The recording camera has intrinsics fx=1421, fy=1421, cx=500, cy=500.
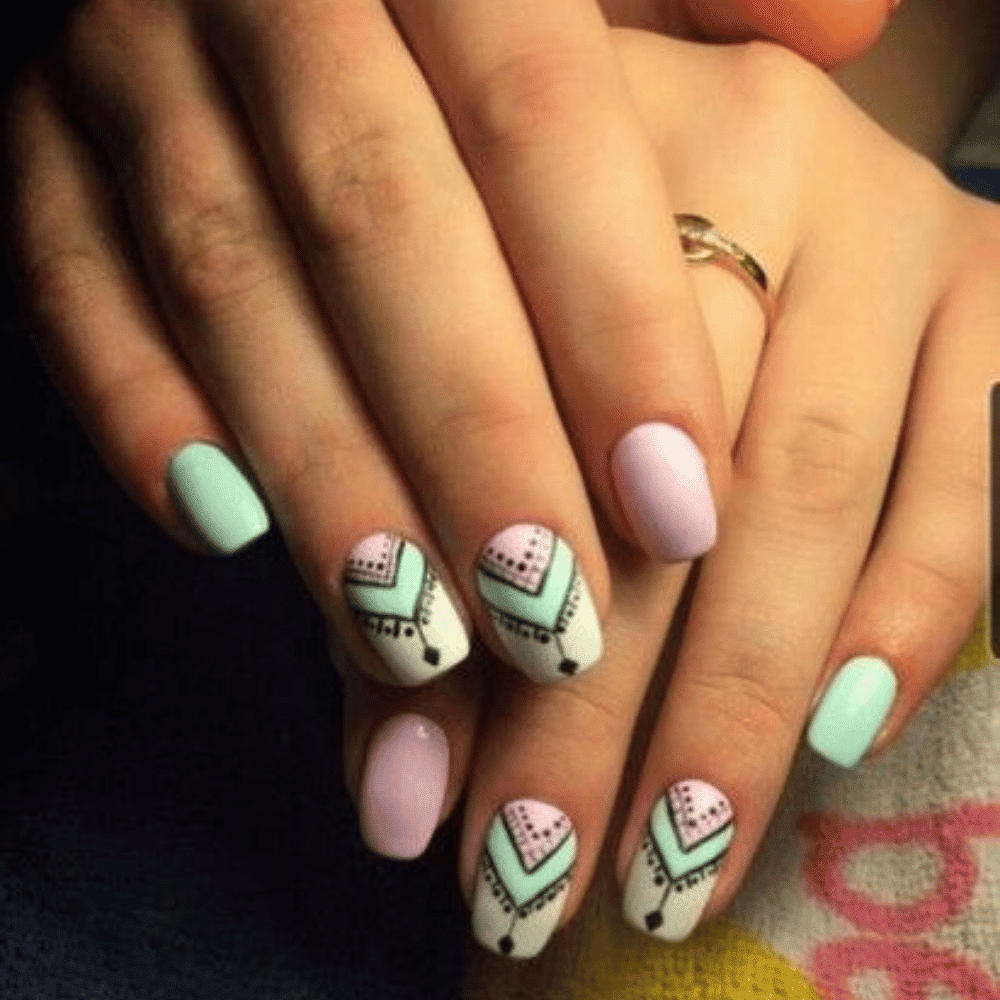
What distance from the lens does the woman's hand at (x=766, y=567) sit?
510mm

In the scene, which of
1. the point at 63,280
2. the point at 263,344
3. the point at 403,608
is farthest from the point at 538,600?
the point at 63,280

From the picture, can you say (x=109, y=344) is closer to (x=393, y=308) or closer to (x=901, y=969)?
(x=393, y=308)

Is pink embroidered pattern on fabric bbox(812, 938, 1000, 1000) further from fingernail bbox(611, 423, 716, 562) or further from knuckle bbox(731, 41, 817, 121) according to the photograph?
knuckle bbox(731, 41, 817, 121)

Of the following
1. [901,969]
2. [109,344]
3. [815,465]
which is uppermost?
[109,344]

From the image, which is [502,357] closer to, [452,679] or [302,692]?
[452,679]

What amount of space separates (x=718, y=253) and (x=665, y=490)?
128mm

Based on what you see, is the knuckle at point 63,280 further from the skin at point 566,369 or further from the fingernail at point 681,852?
the fingernail at point 681,852

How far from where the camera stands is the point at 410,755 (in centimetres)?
51

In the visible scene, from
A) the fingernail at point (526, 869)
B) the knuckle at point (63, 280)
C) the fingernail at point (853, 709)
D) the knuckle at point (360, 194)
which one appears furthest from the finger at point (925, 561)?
the knuckle at point (63, 280)

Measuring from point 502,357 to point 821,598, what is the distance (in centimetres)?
15

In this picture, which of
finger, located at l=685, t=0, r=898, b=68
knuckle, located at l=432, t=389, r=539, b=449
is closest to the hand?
knuckle, located at l=432, t=389, r=539, b=449

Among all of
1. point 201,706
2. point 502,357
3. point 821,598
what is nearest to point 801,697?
point 821,598

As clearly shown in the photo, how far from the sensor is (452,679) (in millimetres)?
519

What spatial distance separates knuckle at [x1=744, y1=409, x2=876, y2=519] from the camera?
1.78 feet
